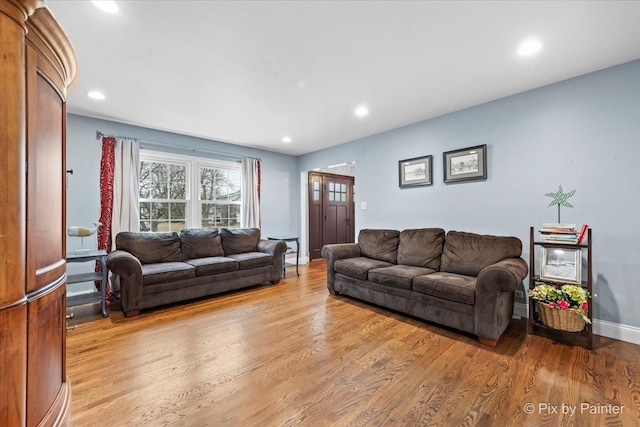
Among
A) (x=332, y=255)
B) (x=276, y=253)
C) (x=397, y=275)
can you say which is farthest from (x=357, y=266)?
(x=276, y=253)

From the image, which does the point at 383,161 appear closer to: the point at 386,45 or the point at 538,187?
the point at 538,187

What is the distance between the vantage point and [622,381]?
1.80 m

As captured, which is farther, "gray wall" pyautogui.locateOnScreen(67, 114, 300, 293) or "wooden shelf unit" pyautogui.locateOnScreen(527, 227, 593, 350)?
"gray wall" pyautogui.locateOnScreen(67, 114, 300, 293)

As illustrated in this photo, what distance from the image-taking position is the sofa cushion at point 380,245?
3.72 meters

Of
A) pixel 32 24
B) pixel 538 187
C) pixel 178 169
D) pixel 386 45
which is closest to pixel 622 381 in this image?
pixel 538 187

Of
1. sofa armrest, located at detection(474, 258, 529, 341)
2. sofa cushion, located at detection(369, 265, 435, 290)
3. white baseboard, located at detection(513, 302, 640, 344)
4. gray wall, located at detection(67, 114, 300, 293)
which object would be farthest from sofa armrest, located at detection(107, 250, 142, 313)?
white baseboard, located at detection(513, 302, 640, 344)

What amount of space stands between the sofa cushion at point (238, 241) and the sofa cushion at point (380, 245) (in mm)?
1790

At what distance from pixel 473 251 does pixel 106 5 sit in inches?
143

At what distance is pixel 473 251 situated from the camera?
117 inches

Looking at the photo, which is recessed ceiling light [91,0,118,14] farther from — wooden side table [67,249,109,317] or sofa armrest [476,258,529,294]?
sofa armrest [476,258,529,294]

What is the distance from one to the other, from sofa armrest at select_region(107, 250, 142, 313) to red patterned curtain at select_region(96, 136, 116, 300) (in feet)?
3.12

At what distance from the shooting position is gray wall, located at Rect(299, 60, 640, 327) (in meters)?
2.38

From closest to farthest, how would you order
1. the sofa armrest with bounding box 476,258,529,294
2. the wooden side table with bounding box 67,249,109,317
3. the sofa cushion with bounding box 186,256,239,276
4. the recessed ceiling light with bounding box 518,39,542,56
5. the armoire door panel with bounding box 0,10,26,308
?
the armoire door panel with bounding box 0,10,26,308
the recessed ceiling light with bounding box 518,39,542,56
the sofa armrest with bounding box 476,258,529,294
the wooden side table with bounding box 67,249,109,317
the sofa cushion with bounding box 186,256,239,276

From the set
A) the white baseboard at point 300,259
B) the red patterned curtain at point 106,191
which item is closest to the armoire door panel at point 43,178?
the red patterned curtain at point 106,191
